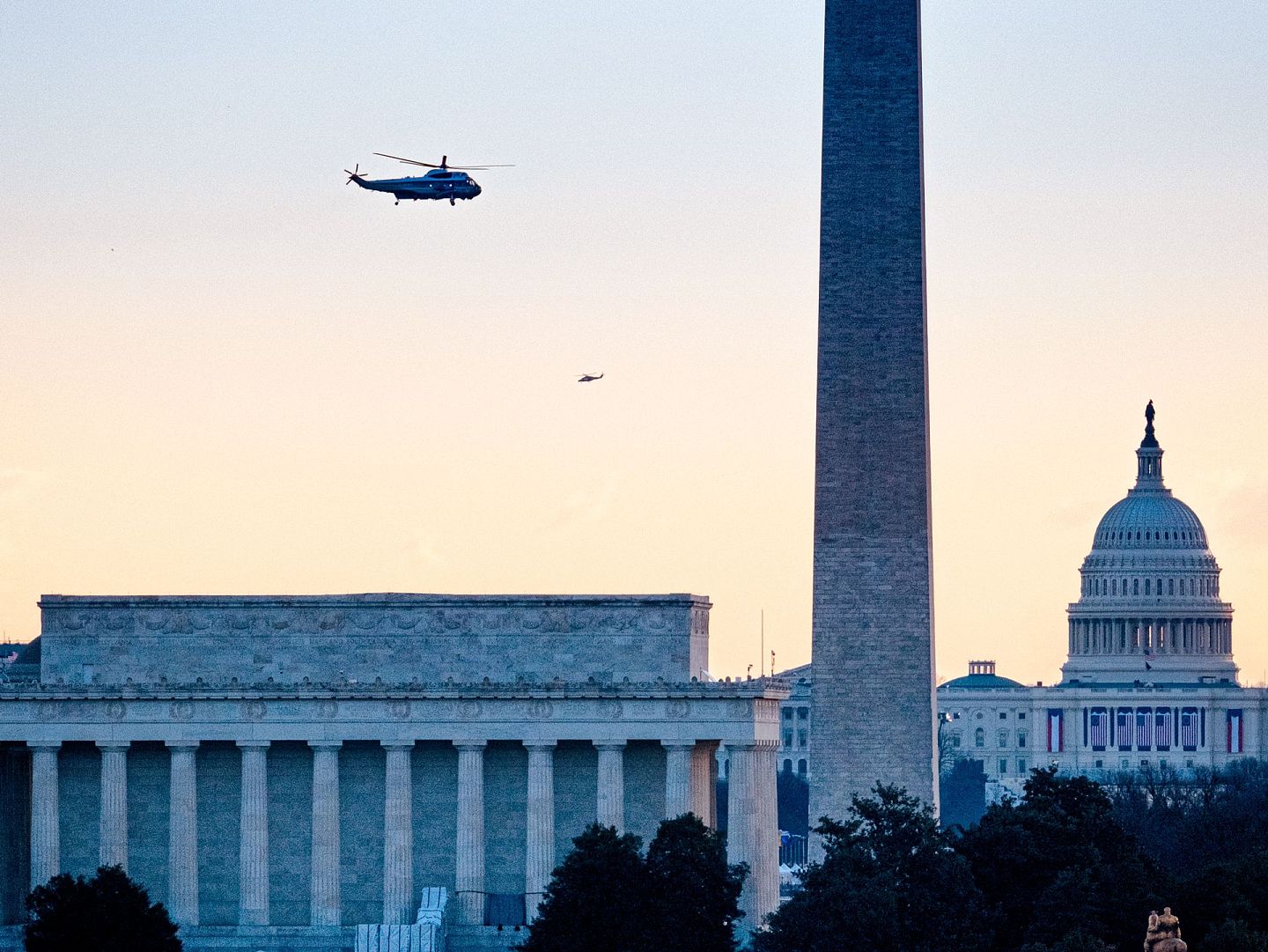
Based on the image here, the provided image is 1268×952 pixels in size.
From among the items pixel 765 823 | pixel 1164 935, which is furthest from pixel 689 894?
pixel 1164 935

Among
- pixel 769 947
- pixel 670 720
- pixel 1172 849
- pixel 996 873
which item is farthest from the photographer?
pixel 1172 849

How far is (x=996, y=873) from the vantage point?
425 feet

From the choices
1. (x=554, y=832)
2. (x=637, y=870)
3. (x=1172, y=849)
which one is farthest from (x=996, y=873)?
(x=1172, y=849)

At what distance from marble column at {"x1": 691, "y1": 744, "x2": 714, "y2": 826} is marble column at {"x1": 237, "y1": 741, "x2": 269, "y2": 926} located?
15403 millimetres

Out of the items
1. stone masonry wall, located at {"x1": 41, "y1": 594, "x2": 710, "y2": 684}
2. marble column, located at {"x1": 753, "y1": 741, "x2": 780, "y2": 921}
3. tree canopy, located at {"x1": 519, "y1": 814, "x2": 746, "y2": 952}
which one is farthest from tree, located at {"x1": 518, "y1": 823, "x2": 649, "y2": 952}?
stone masonry wall, located at {"x1": 41, "y1": 594, "x2": 710, "y2": 684}

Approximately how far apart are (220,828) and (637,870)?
26.6 metres

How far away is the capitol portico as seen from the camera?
145875 mm

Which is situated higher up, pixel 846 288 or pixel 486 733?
pixel 846 288

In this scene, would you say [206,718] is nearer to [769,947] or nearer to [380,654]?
[380,654]

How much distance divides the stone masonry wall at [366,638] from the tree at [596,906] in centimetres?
2112

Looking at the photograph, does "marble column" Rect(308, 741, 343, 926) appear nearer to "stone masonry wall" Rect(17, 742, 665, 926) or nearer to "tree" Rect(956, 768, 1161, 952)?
"stone masonry wall" Rect(17, 742, 665, 926)

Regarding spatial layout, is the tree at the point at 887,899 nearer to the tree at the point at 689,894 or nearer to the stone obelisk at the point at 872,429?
the tree at the point at 689,894

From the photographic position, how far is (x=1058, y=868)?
12825 cm

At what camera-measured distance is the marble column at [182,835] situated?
14712 cm
